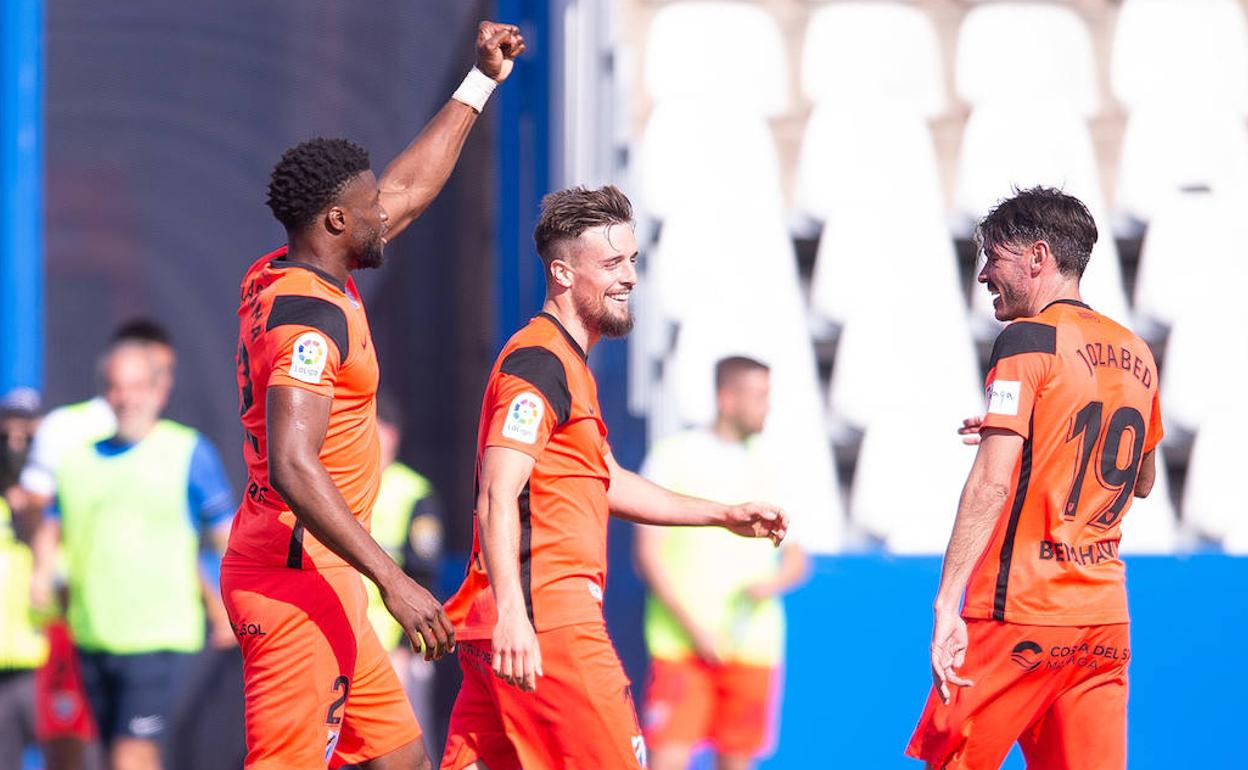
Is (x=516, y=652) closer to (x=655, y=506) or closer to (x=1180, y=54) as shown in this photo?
(x=655, y=506)

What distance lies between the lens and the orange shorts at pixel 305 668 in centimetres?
393

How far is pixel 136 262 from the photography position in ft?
28.3

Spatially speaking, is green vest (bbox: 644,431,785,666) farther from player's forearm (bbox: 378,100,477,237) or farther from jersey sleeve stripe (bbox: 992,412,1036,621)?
jersey sleeve stripe (bbox: 992,412,1036,621)

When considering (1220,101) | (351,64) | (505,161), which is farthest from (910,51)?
Result: (351,64)

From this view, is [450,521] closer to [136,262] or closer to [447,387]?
[447,387]

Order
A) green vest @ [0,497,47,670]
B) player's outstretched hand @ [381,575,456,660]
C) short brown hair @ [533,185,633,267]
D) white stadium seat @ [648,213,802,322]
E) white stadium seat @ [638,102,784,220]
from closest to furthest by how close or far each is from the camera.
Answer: player's outstretched hand @ [381,575,456,660] < short brown hair @ [533,185,633,267] < green vest @ [0,497,47,670] < white stadium seat @ [648,213,802,322] < white stadium seat @ [638,102,784,220]

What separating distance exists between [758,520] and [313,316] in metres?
1.29

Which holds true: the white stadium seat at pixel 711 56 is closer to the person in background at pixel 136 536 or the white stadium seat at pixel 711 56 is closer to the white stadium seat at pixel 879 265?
the white stadium seat at pixel 879 265

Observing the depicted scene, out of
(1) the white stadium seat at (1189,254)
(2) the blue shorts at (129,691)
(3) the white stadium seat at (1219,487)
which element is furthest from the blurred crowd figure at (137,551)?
(1) the white stadium seat at (1189,254)

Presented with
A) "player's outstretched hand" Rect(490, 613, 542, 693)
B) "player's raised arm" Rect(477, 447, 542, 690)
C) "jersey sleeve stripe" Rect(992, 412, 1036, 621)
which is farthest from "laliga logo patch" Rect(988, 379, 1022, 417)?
"player's outstretched hand" Rect(490, 613, 542, 693)

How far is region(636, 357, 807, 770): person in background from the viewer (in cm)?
634

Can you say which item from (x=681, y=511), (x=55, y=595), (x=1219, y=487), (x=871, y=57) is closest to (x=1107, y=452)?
(x=681, y=511)

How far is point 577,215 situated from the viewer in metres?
4.21

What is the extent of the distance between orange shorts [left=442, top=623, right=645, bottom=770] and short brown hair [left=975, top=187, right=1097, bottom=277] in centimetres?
150
